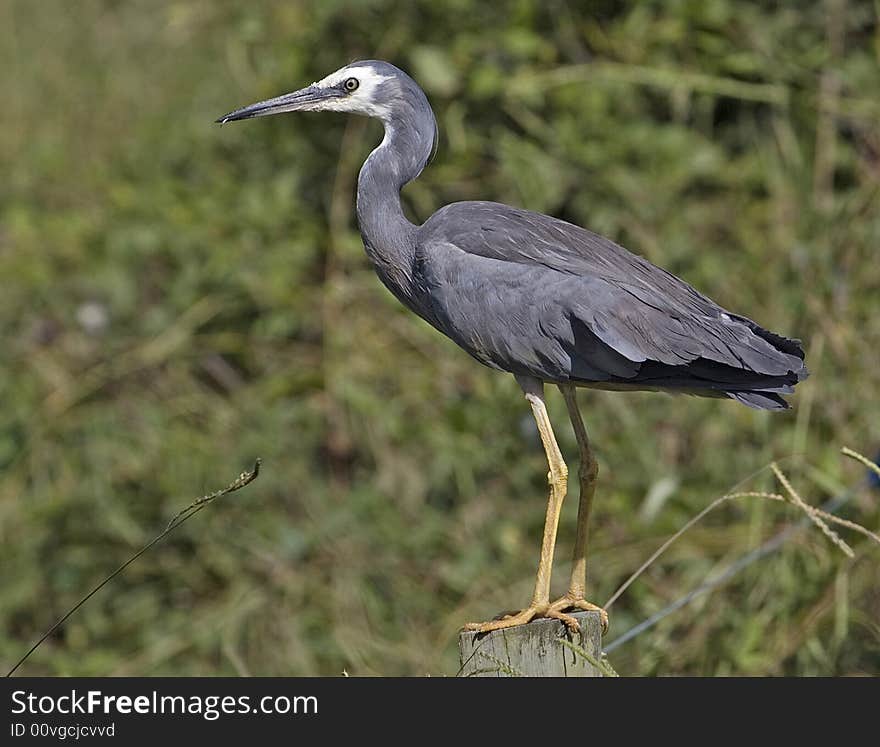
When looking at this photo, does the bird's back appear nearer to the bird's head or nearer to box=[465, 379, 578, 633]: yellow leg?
box=[465, 379, 578, 633]: yellow leg

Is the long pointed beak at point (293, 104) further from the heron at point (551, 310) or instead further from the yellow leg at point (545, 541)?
the yellow leg at point (545, 541)

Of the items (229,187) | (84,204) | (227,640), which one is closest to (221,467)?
(227,640)

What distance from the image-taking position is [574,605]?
3131mm

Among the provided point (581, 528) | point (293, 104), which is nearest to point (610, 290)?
point (581, 528)

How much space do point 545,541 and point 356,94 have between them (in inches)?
45.6

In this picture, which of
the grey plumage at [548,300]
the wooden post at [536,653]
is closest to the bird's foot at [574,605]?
the wooden post at [536,653]

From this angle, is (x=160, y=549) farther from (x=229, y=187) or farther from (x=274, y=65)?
(x=274, y=65)

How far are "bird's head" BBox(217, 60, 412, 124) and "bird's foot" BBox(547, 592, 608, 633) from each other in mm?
1190

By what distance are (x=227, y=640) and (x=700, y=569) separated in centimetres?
160

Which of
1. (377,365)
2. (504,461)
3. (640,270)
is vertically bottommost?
(640,270)

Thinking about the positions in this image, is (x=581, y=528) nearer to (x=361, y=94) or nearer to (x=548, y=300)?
(x=548, y=300)

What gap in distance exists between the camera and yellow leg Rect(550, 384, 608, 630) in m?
3.11

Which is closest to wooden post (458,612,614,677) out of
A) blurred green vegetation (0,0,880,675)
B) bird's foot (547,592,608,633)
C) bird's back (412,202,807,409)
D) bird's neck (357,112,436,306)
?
bird's foot (547,592,608,633)

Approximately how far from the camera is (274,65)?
20.9ft
